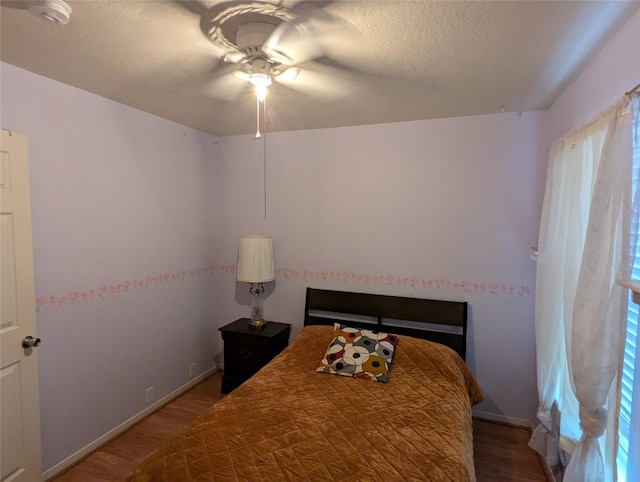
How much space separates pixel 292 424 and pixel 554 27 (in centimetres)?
215

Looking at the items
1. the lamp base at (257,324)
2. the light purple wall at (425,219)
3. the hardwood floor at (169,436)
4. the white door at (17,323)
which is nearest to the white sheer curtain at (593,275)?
the hardwood floor at (169,436)

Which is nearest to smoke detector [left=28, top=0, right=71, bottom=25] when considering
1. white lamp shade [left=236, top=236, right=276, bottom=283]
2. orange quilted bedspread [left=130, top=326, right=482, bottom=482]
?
orange quilted bedspread [left=130, top=326, right=482, bottom=482]

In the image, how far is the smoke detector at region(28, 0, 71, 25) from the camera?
1256mm

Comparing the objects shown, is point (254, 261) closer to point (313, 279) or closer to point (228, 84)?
point (313, 279)

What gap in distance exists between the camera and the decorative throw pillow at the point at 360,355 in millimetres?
2371

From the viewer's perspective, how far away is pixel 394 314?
2.91 metres

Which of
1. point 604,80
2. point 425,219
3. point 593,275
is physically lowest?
point 593,275

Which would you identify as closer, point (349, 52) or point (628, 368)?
point (628, 368)

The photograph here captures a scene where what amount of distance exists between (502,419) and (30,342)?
3.26 meters

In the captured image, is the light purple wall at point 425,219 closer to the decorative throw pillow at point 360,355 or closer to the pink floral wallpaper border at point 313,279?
the pink floral wallpaper border at point 313,279

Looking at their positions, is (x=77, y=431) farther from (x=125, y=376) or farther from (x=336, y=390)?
(x=336, y=390)

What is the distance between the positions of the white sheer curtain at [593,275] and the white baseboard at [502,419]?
1.00 m

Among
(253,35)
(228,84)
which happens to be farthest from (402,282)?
(253,35)

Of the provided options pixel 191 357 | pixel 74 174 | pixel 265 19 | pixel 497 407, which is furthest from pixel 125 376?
pixel 497 407
